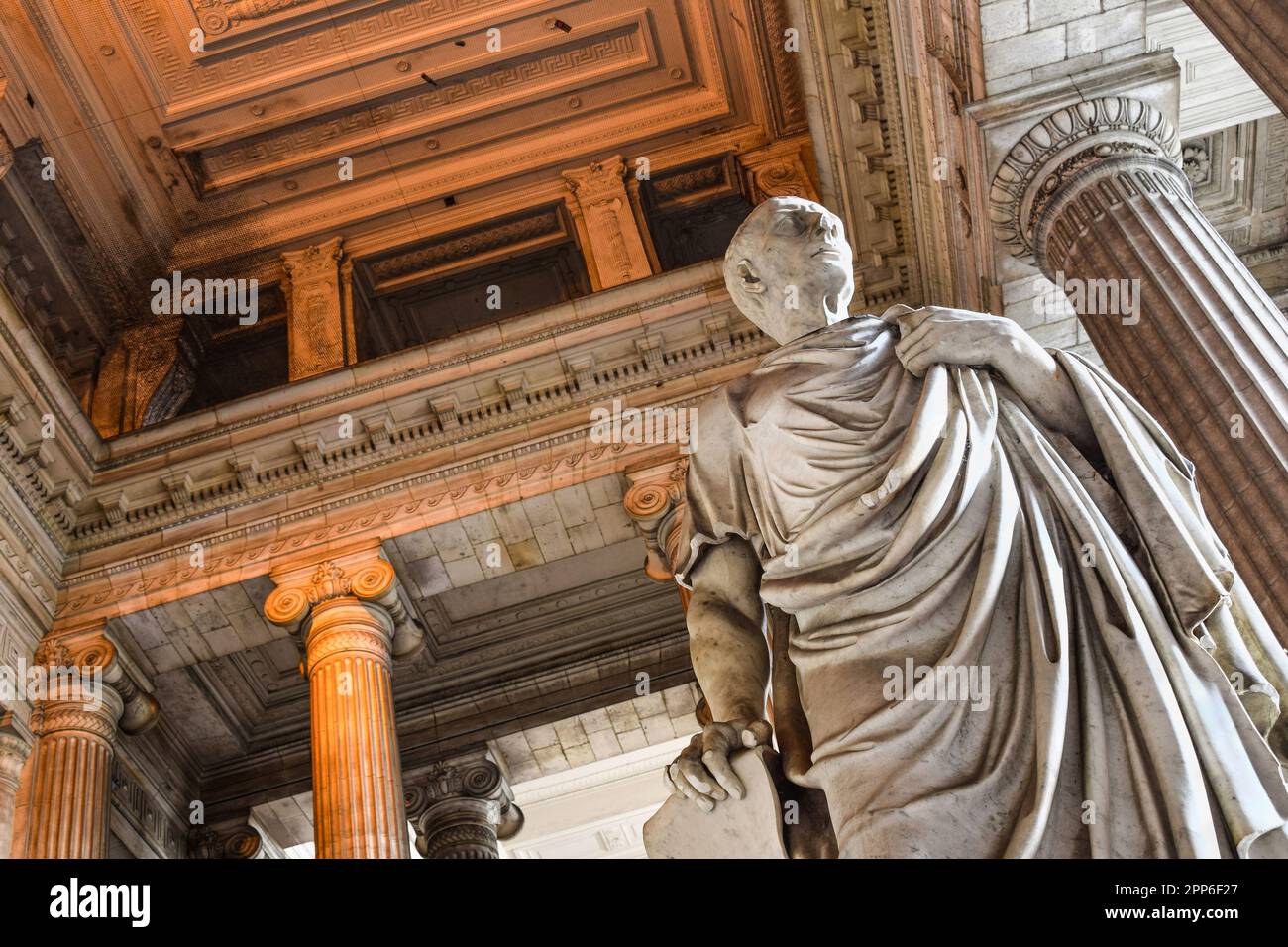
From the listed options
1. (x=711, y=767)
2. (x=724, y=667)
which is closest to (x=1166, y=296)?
(x=724, y=667)

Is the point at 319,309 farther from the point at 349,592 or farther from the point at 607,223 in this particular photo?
the point at 349,592

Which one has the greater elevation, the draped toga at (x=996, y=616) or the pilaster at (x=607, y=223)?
the pilaster at (x=607, y=223)

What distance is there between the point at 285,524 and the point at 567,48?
5538 millimetres

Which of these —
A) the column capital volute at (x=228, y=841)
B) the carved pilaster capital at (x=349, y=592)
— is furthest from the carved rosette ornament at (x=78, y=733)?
the column capital volute at (x=228, y=841)

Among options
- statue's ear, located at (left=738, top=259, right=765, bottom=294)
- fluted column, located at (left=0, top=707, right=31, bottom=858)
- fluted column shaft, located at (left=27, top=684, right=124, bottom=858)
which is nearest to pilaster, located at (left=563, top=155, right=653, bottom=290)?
fluted column shaft, located at (left=27, top=684, right=124, bottom=858)

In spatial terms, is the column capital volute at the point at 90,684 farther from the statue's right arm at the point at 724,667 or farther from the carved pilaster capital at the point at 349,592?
the statue's right arm at the point at 724,667

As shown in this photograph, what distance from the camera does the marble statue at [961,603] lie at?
216 cm

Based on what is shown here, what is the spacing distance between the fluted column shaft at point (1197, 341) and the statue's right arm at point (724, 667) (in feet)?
11.7

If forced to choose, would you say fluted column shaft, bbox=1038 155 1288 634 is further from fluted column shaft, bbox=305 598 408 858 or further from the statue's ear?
fluted column shaft, bbox=305 598 408 858

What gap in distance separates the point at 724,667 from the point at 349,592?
7168mm

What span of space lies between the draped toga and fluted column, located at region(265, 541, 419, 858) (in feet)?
20.3

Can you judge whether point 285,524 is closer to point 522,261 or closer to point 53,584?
point 53,584

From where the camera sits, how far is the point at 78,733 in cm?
949
